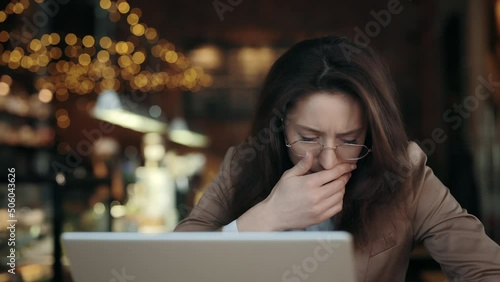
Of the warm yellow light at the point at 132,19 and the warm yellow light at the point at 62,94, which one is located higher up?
the warm yellow light at the point at 132,19

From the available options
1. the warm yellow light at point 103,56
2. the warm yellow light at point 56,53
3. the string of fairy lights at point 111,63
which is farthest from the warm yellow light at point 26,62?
the warm yellow light at point 103,56

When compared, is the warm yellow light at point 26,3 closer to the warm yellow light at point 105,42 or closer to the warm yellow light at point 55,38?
the warm yellow light at point 55,38

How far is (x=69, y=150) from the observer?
7621 mm

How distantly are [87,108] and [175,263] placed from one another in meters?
7.45

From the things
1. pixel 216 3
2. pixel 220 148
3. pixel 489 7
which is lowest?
pixel 220 148

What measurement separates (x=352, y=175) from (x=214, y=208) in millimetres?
356

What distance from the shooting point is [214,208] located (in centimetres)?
169

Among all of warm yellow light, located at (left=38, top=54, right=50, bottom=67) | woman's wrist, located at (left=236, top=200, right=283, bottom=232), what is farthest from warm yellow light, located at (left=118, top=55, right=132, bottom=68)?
woman's wrist, located at (left=236, top=200, right=283, bottom=232)

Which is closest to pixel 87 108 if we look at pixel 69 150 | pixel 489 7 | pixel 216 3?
pixel 69 150

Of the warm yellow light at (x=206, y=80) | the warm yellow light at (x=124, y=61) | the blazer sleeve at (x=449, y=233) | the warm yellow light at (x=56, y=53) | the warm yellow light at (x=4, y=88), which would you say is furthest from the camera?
the warm yellow light at (x=206, y=80)

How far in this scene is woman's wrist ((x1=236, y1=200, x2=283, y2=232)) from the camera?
1298 millimetres

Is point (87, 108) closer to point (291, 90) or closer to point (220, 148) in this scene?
point (220, 148)

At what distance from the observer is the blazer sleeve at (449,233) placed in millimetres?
1400
